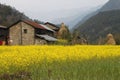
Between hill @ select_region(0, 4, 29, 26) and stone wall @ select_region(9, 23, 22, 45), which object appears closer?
stone wall @ select_region(9, 23, 22, 45)

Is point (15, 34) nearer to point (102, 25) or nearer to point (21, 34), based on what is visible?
point (21, 34)

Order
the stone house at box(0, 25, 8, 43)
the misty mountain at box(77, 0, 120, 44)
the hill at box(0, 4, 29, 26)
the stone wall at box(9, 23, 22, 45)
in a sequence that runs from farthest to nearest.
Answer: the misty mountain at box(77, 0, 120, 44)
the hill at box(0, 4, 29, 26)
the stone house at box(0, 25, 8, 43)
the stone wall at box(9, 23, 22, 45)

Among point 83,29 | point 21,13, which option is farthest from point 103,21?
point 21,13

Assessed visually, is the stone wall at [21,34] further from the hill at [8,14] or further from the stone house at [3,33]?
the hill at [8,14]

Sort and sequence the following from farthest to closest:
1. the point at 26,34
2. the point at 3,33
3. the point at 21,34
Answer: the point at 3,33 → the point at 21,34 → the point at 26,34

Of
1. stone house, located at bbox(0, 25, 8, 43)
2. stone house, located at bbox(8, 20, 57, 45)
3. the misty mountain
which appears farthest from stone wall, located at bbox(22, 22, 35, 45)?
the misty mountain

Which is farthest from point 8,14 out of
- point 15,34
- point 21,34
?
point 21,34

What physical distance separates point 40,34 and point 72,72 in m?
55.3

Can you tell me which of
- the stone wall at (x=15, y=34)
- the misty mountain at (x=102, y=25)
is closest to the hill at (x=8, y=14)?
the misty mountain at (x=102, y=25)

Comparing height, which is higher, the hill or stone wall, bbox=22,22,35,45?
the hill

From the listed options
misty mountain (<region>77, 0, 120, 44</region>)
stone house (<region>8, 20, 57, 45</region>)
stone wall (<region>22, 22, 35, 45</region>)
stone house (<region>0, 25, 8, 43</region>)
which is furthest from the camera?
misty mountain (<region>77, 0, 120, 44</region>)

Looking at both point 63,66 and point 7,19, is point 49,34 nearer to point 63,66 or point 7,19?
point 7,19

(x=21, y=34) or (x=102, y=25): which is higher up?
(x=102, y=25)

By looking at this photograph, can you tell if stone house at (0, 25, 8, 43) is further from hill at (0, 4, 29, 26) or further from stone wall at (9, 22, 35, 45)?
hill at (0, 4, 29, 26)
